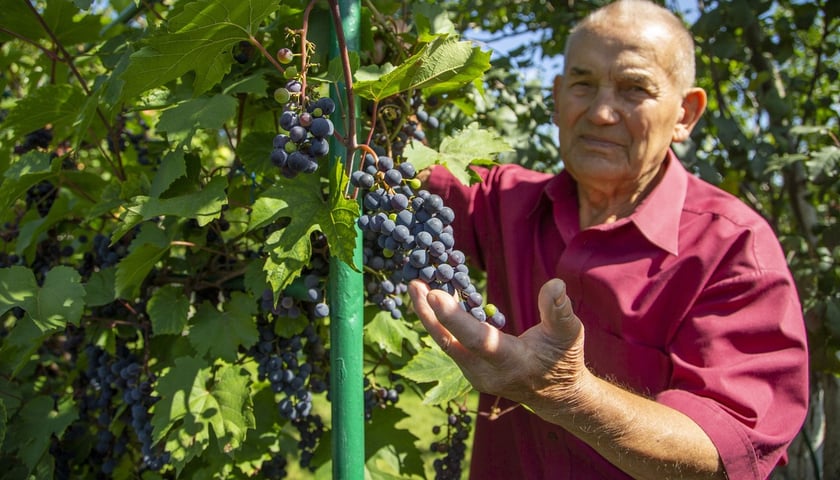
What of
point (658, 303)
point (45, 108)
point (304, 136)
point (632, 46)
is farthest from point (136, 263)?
point (632, 46)

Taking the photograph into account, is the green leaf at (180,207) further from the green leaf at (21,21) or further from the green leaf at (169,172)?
the green leaf at (21,21)

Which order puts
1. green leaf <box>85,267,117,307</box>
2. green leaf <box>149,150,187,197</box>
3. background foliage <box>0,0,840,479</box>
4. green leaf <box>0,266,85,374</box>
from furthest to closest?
green leaf <box>85,267,117,307</box>
green leaf <box>0,266,85,374</box>
green leaf <box>149,150,187,197</box>
background foliage <box>0,0,840,479</box>

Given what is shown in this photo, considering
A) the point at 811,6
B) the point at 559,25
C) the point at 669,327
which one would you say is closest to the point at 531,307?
the point at 669,327

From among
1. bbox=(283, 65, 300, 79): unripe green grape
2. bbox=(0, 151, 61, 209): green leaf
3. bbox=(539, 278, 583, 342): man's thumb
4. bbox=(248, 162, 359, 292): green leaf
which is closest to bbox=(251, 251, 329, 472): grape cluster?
bbox=(248, 162, 359, 292): green leaf

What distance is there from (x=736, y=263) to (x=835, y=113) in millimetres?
1982

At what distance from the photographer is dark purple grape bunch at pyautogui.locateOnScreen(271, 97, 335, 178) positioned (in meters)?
1.25

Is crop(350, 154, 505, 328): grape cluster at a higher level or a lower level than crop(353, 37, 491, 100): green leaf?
lower

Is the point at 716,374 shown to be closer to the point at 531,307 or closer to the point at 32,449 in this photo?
the point at 531,307

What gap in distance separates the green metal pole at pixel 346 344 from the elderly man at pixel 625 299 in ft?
0.70

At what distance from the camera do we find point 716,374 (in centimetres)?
162

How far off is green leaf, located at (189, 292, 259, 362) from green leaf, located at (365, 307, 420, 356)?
0.92 feet

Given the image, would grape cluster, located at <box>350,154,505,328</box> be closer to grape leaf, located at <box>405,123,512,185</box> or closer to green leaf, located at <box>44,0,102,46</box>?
grape leaf, located at <box>405,123,512,185</box>

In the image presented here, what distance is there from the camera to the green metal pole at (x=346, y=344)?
4.72 ft

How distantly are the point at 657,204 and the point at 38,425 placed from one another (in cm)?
183
